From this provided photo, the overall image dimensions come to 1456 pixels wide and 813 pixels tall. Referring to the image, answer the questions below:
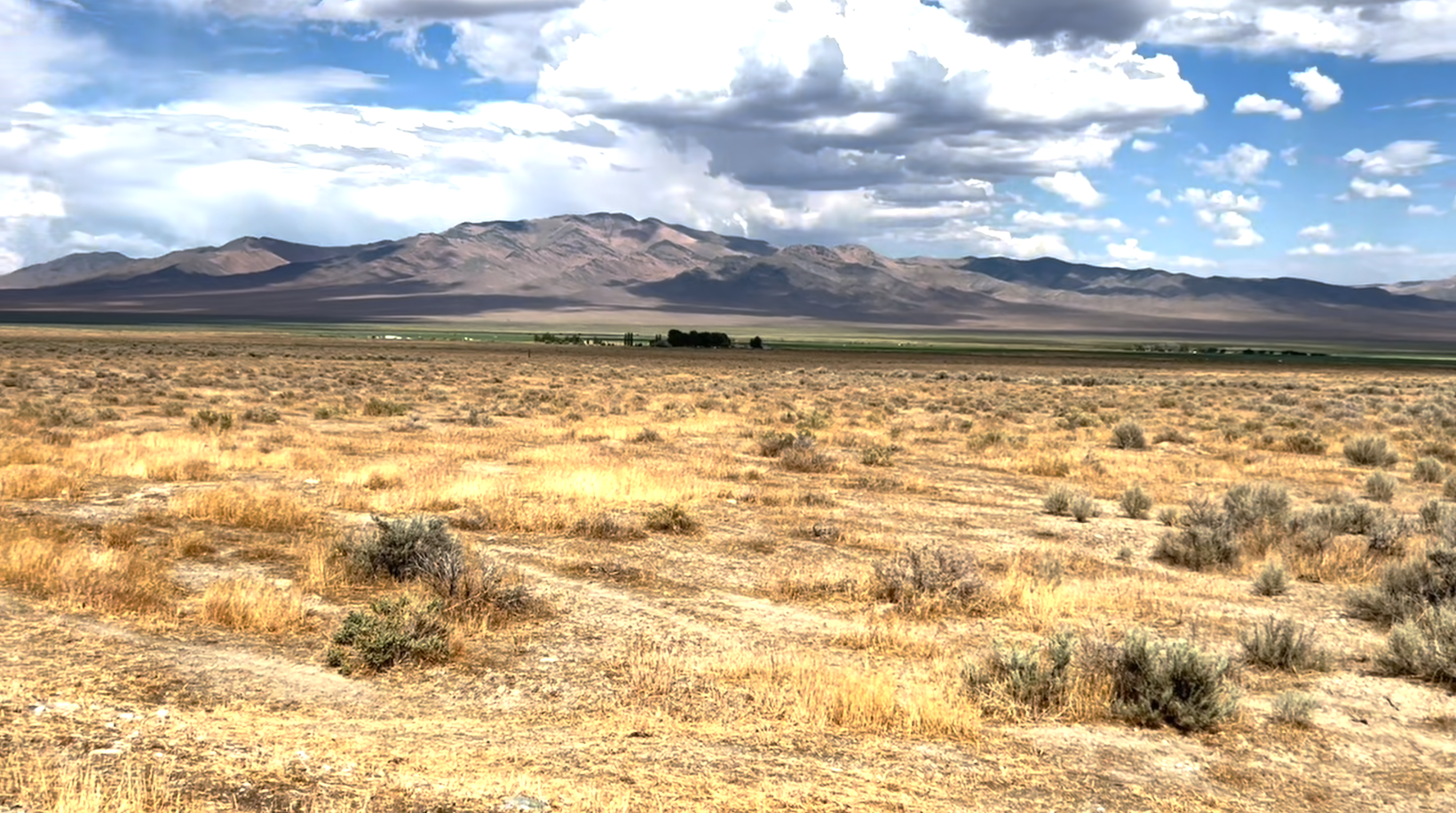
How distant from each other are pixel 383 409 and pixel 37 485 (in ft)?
56.1

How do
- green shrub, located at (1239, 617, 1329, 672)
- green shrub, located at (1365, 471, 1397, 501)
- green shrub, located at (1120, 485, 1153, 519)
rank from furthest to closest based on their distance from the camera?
1. green shrub, located at (1365, 471, 1397, 501)
2. green shrub, located at (1120, 485, 1153, 519)
3. green shrub, located at (1239, 617, 1329, 672)

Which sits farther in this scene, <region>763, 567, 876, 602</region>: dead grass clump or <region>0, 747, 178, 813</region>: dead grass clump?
<region>763, 567, 876, 602</region>: dead grass clump

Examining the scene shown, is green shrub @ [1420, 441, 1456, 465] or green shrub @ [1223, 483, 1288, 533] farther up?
green shrub @ [1223, 483, 1288, 533]

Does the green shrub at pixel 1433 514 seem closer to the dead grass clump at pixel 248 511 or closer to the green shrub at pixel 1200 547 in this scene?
the green shrub at pixel 1200 547

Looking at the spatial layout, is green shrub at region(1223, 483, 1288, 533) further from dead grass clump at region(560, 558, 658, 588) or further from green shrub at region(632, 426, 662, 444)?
green shrub at region(632, 426, 662, 444)

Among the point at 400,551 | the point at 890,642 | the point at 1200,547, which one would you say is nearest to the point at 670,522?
the point at 400,551

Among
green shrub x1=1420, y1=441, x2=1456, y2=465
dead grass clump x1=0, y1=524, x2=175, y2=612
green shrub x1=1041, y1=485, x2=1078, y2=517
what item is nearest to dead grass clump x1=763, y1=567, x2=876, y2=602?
dead grass clump x1=0, y1=524, x2=175, y2=612

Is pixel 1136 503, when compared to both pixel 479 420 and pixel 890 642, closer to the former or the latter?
pixel 890 642

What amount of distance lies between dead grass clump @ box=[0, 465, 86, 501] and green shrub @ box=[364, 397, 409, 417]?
15.4 metres

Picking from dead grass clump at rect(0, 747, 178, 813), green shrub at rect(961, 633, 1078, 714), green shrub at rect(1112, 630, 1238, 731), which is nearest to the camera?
dead grass clump at rect(0, 747, 178, 813)

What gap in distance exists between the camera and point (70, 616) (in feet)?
29.7

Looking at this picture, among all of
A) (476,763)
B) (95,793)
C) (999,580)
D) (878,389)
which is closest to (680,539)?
(999,580)

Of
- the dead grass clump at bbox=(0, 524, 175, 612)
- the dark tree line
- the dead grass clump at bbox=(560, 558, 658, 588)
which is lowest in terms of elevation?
the dead grass clump at bbox=(560, 558, 658, 588)

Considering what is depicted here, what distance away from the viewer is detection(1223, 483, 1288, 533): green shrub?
599 inches
